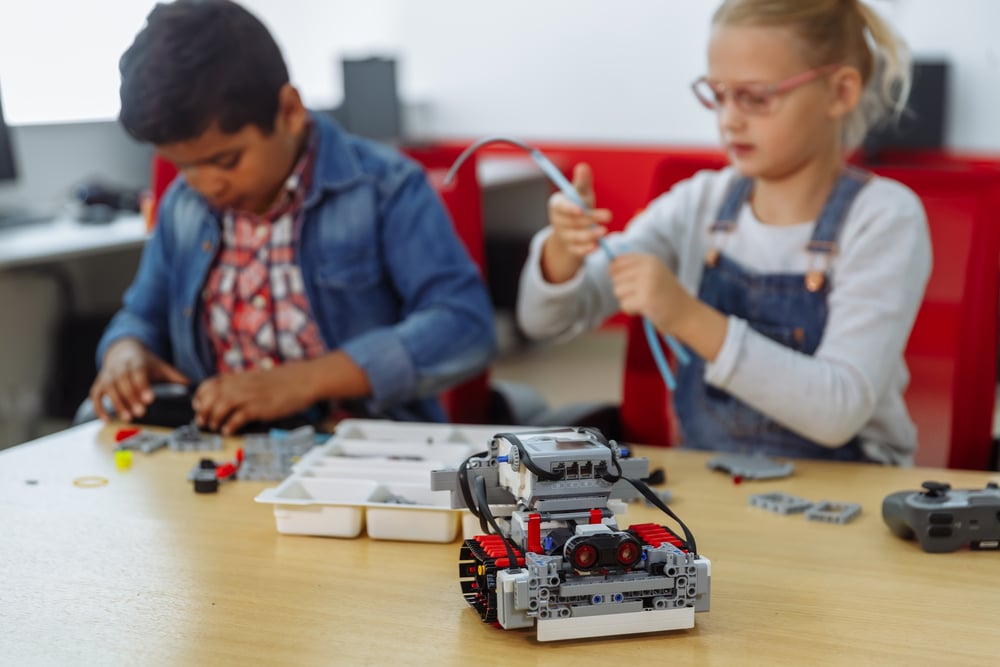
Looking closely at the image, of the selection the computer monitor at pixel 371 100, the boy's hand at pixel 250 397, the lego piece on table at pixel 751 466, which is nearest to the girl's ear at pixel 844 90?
the lego piece on table at pixel 751 466

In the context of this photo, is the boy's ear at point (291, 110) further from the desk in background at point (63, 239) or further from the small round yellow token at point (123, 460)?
the desk in background at point (63, 239)

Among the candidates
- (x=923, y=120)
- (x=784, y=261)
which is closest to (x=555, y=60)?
(x=923, y=120)

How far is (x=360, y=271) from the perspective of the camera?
1.54 meters

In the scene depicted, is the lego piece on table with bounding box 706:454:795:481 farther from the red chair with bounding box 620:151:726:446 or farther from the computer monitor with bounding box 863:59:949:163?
the computer monitor with bounding box 863:59:949:163

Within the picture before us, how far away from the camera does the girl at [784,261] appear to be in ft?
4.09

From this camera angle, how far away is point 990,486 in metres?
1.04

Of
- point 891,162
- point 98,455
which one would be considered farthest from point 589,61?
point 98,455

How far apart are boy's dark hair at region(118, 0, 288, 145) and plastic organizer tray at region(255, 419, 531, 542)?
43 centimetres

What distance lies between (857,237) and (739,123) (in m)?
0.19

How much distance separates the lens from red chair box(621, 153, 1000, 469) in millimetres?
1435

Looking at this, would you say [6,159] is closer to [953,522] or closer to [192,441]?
[192,441]

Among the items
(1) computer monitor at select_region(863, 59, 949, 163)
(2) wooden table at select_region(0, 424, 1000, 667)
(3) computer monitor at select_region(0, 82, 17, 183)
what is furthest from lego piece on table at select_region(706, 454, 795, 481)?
(1) computer monitor at select_region(863, 59, 949, 163)

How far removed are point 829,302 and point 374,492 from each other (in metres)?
0.62

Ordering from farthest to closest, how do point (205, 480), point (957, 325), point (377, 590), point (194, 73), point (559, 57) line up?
point (559, 57) → point (957, 325) → point (194, 73) → point (205, 480) → point (377, 590)
